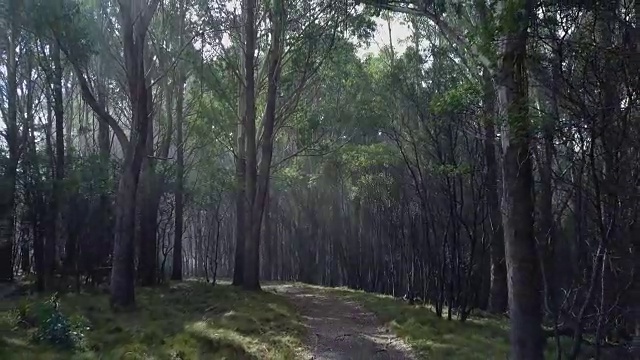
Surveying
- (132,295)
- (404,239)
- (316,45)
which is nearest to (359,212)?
(404,239)

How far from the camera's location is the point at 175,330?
10.9 m

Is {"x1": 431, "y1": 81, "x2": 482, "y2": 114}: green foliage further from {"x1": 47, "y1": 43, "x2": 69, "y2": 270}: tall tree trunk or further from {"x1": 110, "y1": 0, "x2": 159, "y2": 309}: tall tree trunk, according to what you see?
{"x1": 47, "y1": 43, "x2": 69, "y2": 270}: tall tree trunk

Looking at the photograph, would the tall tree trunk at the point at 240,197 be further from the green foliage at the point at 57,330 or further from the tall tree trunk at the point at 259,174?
→ the green foliage at the point at 57,330

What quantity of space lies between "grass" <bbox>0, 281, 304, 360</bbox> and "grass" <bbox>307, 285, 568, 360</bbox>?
198 centimetres

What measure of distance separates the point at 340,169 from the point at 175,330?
60.4 feet

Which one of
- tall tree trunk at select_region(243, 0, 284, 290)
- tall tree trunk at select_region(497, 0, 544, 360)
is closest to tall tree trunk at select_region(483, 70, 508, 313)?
tall tree trunk at select_region(497, 0, 544, 360)

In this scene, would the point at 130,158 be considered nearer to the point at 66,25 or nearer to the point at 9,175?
the point at 66,25

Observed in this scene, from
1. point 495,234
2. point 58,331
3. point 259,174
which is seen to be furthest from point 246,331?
point 259,174

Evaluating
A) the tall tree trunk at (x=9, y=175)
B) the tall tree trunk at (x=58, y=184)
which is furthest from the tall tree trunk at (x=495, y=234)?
the tall tree trunk at (x=9, y=175)

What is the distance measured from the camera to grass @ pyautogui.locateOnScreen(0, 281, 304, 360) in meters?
8.88

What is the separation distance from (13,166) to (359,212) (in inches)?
629

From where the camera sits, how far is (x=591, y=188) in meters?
6.77

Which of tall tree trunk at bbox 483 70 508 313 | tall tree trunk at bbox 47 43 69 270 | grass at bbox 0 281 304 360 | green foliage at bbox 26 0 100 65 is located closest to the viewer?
grass at bbox 0 281 304 360

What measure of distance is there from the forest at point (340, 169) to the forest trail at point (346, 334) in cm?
24
